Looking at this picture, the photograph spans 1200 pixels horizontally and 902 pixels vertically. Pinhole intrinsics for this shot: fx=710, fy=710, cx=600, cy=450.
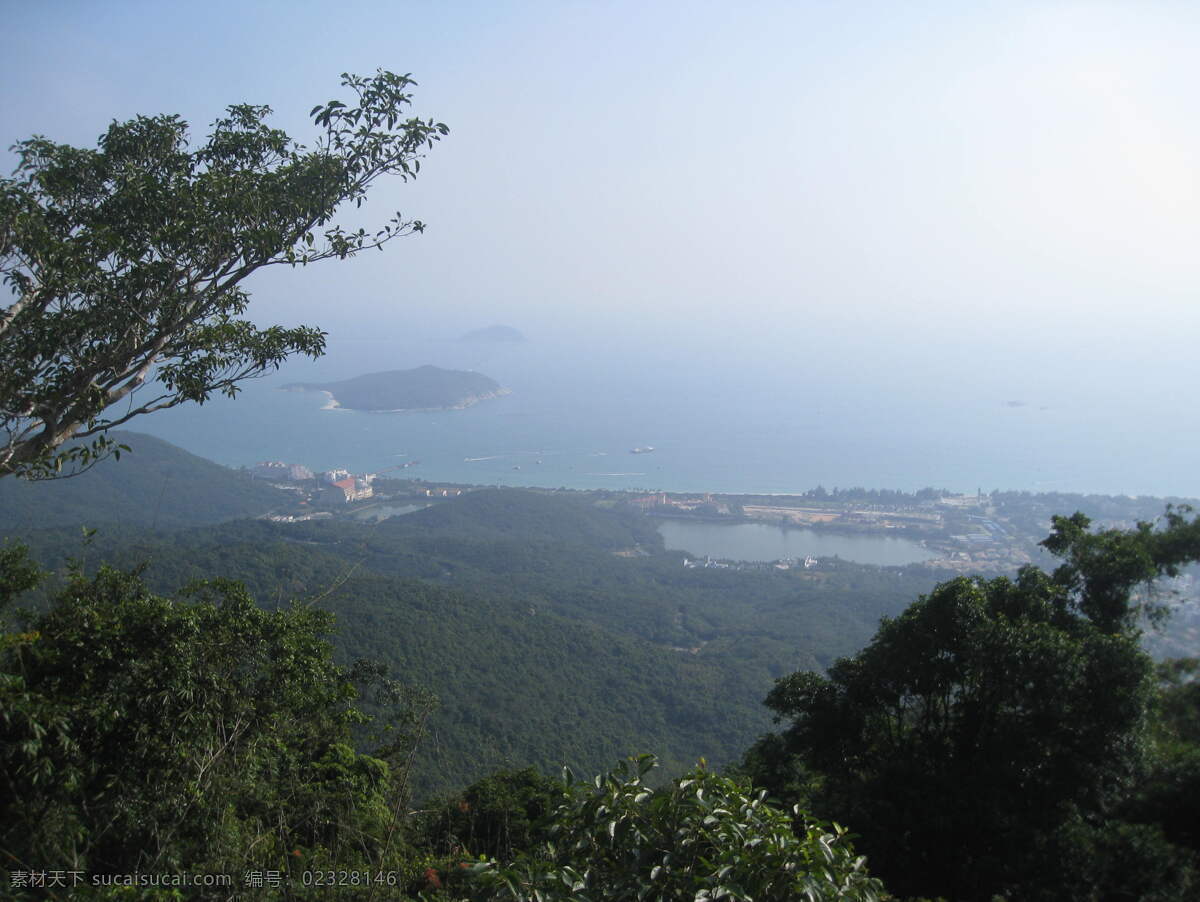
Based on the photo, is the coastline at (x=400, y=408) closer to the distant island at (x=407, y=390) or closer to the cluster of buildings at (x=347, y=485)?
the distant island at (x=407, y=390)

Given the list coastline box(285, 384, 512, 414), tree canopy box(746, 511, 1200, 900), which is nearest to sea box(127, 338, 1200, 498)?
coastline box(285, 384, 512, 414)

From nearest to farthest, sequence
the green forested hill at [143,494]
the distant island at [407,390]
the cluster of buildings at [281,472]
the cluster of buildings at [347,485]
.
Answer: the green forested hill at [143,494]
the cluster of buildings at [347,485]
the cluster of buildings at [281,472]
the distant island at [407,390]

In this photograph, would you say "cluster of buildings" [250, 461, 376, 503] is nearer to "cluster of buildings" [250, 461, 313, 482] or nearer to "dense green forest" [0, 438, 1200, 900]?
"cluster of buildings" [250, 461, 313, 482]

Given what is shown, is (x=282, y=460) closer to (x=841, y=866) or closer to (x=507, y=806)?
(x=507, y=806)

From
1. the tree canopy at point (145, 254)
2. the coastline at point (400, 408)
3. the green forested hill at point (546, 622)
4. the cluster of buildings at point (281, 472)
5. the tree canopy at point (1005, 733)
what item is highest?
the coastline at point (400, 408)

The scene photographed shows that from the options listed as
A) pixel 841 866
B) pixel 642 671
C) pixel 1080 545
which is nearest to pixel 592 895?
pixel 841 866

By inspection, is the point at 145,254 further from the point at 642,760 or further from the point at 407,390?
the point at 407,390

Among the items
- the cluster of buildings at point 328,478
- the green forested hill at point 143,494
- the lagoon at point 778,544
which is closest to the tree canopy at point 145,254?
the green forested hill at point 143,494
